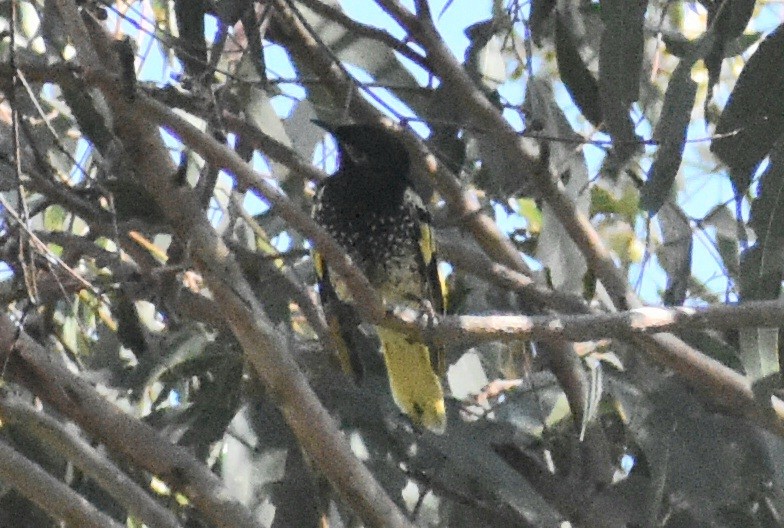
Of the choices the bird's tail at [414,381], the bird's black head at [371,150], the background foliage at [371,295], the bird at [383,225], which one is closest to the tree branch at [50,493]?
the background foliage at [371,295]

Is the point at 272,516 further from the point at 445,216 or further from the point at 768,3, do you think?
the point at 768,3

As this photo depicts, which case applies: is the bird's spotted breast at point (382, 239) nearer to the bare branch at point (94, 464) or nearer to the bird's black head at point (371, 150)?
the bird's black head at point (371, 150)

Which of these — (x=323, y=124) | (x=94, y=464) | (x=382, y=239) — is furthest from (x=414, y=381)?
(x=94, y=464)

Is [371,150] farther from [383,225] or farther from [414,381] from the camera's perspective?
[414,381]

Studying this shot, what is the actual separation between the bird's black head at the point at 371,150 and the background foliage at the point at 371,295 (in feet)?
0.21

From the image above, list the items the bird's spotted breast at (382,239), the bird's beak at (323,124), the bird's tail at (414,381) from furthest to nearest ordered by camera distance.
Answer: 1. the bird's spotted breast at (382,239)
2. the bird's beak at (323,124)
3. the bird's tail at (414,381)

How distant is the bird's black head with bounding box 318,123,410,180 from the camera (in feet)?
8.85

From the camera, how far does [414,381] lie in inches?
99.0

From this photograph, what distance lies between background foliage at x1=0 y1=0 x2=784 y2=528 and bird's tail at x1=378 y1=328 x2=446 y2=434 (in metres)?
0.06

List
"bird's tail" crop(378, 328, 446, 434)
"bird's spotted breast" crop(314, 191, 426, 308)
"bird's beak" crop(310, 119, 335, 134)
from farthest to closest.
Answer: "bird's spotted breast" crop(314, 191, 426, 308) < "bird's beak" crop(310, 119, 335, 134) < "bird's tail" crop(378, 328, 446, 434)

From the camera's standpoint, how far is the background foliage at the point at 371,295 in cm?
169

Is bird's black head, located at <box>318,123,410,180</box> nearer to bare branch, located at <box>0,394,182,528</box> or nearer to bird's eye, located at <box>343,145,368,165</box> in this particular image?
bird's eye, located at <box>343,145,368,165</box>

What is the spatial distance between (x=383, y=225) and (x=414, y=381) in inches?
17.9

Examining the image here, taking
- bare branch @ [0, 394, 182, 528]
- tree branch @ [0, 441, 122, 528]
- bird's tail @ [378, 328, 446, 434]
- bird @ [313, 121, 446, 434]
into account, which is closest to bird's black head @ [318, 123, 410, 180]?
bird @ [313, 121, 446, 434]
